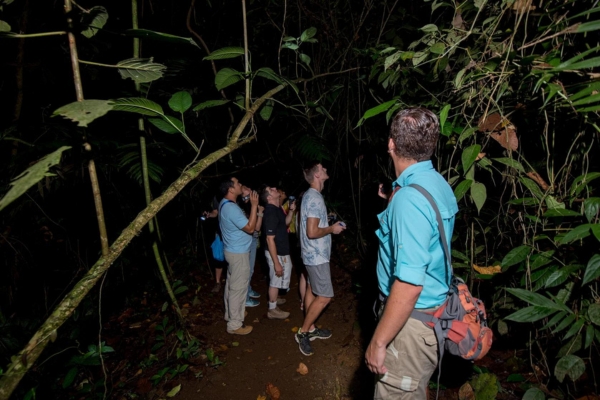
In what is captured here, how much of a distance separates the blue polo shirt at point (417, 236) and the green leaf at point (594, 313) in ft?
2.76

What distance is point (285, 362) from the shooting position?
3598 mm

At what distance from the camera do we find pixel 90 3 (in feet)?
10.4

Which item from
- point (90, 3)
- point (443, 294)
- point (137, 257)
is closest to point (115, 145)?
point (90, 3)

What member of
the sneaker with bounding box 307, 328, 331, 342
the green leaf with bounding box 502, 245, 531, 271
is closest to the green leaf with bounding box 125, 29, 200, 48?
the green leaf with bounding box 502, 245, 531, 271

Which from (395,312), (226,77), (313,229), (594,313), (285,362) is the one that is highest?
(226,77)

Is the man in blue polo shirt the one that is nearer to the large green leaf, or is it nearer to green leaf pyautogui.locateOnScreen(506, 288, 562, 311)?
green leaf pyautogui.locateOnScreen(506, 288, 562, 311)

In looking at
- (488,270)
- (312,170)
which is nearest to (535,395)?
(488,270)

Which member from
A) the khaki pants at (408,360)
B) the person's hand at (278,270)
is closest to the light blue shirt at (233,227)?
the person's hand at (278,270)

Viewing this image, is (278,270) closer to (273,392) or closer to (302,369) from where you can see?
(302,369)

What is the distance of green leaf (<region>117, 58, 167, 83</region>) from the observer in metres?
1.22

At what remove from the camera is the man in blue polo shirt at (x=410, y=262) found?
162 centimetres

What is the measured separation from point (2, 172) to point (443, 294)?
4.13m

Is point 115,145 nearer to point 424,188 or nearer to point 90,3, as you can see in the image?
point 90,3

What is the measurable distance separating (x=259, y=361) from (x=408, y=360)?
7.37 feet
